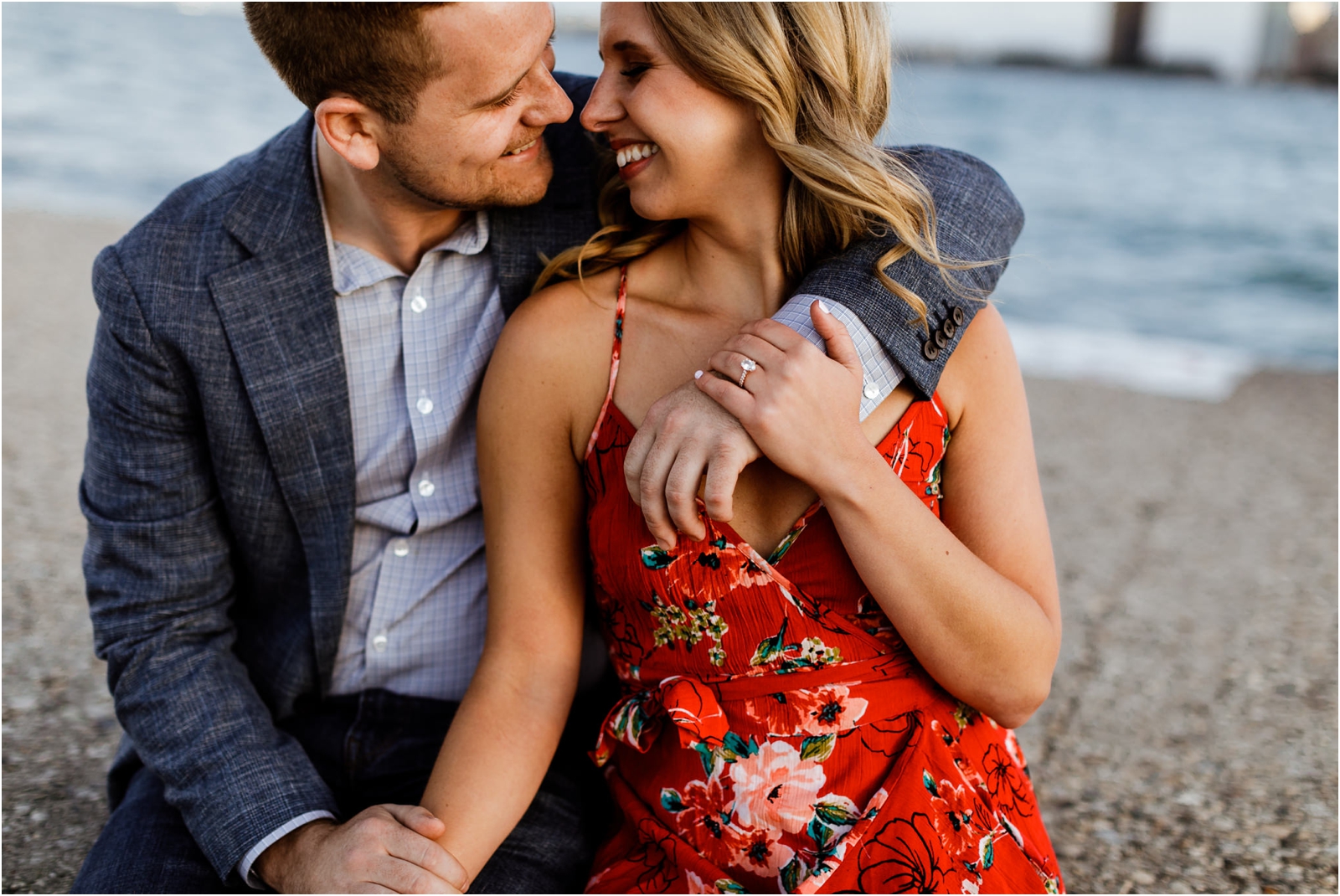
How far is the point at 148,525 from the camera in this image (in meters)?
1.98

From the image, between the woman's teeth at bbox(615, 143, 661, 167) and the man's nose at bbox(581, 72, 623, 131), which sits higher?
the man's nose at bbox(581, 72, 623, 131)

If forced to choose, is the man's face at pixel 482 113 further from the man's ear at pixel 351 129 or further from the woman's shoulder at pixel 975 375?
the woman's shoulder at pixel 975 375

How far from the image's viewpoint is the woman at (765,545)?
1.60m

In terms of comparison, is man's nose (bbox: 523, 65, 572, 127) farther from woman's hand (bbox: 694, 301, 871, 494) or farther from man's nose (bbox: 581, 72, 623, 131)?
woman's hand (bbox: 694, 301, 871, 494)

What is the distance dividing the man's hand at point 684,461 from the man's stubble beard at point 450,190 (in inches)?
23.0

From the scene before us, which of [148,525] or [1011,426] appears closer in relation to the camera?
[1011,426]

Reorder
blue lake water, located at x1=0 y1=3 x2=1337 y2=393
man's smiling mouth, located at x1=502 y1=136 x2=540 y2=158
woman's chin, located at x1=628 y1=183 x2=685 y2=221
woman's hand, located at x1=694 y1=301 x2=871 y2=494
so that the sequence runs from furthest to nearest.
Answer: blue lake water, located at x1=0 y1=3 x2=1337 y2=393 < man's smiling mouth, located at x1=502 y1=136 x2=540 y2=158 < woman's chin, located at x1=628 y1=183 x2=685 y2=221 < woman's hand, located at x1=694 y1=301 x2=871 y2=494

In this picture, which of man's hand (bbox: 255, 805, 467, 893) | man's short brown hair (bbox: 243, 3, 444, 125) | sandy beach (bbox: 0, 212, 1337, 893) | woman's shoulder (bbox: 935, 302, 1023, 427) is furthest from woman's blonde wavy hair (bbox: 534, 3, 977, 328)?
sandy beach (bbox: 0, 212, 1337, 893)

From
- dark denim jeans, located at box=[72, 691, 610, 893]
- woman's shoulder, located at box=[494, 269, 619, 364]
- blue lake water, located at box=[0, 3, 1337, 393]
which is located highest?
woman's shoulder, located at box=[494, 269, 619, 364]

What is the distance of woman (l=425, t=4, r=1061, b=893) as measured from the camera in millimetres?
1599

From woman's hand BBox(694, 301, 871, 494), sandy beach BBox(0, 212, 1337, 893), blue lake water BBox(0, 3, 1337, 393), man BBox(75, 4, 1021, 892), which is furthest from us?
blue lake water BBox(0, 3, 1337, 393)

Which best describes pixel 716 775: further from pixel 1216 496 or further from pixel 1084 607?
pixel 1216 496

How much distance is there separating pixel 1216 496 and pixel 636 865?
3.54m

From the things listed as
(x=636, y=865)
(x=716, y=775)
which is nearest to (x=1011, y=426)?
(x=716, y=775)
